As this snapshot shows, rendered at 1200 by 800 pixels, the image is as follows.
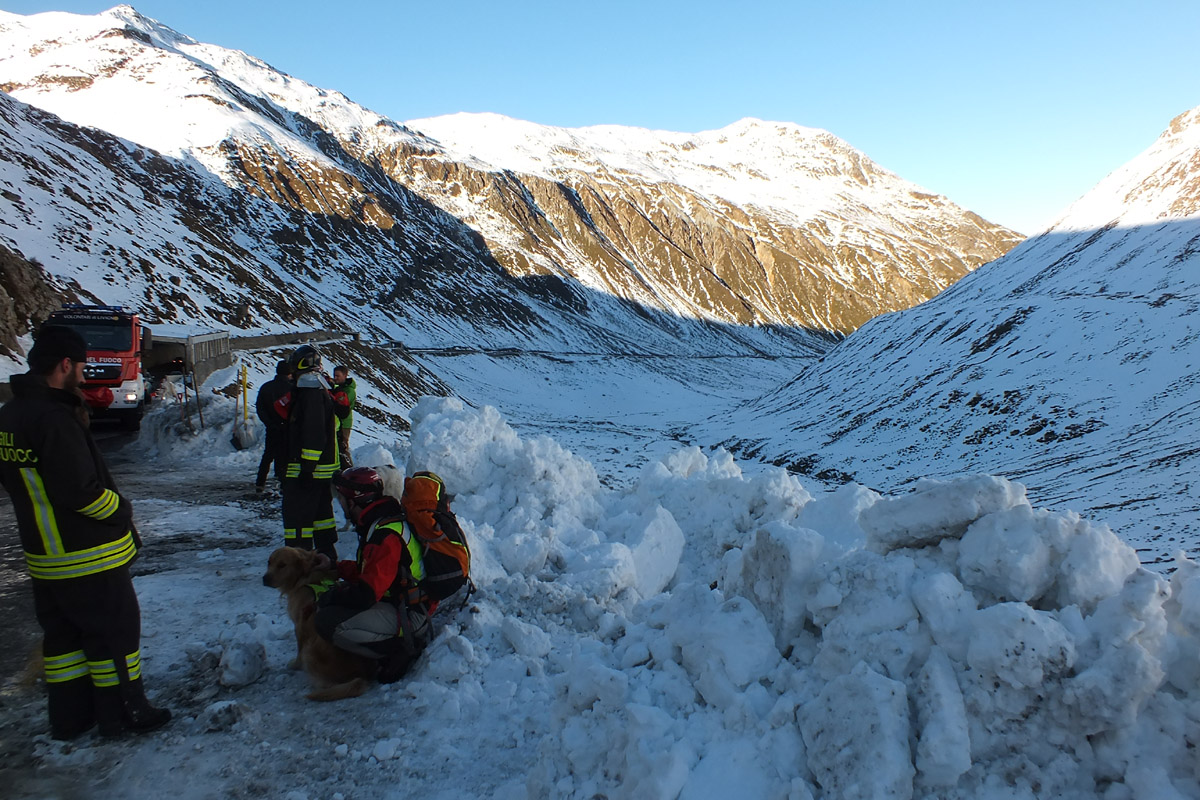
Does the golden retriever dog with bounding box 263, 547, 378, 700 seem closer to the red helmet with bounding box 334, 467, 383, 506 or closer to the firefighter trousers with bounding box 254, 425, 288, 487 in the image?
the red helmet with bounding box 334, 467, 383, 506

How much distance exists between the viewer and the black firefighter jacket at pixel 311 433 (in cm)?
606

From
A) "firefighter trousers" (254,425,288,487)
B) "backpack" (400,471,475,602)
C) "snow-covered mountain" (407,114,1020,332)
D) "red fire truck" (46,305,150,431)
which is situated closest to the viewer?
"backpack" (400,471,475,602)

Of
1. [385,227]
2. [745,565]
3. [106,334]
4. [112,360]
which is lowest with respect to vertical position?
[745,565]

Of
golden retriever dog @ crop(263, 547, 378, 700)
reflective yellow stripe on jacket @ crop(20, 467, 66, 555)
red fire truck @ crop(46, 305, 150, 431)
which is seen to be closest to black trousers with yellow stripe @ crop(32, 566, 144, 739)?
reflective yellow stripe on jacket @ crop(20, 467, 66, 555)

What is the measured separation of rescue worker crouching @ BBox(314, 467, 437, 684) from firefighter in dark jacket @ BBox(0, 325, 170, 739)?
43.7 inches

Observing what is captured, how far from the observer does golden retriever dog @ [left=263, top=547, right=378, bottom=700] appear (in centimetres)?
433

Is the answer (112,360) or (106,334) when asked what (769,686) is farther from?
(106,334)

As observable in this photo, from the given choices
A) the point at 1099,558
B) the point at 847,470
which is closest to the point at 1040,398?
the point at 847,470

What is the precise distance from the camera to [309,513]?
6.20 metres

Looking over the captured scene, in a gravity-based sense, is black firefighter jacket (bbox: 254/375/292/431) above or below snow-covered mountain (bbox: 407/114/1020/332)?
below

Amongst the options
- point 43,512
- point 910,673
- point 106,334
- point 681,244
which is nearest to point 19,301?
point 106,334

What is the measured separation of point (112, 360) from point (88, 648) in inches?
516

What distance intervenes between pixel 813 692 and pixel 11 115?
61.6 metres

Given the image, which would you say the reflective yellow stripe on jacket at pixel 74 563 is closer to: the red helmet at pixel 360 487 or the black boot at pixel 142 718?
the black boot at pixel 142 718
